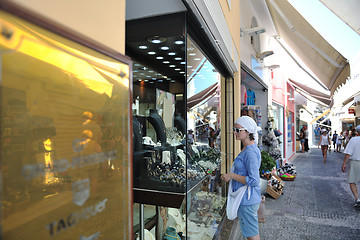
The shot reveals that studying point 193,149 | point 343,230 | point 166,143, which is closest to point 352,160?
point 343,230

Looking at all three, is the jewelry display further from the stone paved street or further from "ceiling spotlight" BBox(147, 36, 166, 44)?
the stone paved street

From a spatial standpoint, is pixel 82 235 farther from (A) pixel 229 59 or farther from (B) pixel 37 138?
(A) pixel 229 59

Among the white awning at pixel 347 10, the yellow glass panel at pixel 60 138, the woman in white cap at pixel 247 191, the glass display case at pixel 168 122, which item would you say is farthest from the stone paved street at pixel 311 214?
the white awning at pixel 347 10

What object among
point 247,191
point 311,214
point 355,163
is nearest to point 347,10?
point 355,163

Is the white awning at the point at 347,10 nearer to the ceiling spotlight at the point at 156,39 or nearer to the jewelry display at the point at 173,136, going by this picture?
the ceiling spotlight at the point at 156,39

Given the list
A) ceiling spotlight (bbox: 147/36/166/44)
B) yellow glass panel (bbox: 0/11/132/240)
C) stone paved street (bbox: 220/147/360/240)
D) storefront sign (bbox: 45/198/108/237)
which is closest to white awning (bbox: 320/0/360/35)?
stone paved street (bbox: 220/147/360/240)

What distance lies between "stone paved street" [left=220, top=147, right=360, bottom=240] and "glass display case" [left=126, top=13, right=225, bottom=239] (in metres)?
1.21

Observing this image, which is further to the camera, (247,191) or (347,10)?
(347,10)

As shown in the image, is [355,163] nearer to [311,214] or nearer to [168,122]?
[311,214]

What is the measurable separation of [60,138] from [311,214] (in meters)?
4.88

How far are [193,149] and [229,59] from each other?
1644 millimetres

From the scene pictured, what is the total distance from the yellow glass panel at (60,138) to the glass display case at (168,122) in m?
1.32

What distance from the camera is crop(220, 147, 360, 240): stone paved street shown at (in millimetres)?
3604

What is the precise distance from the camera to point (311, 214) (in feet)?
14.5
